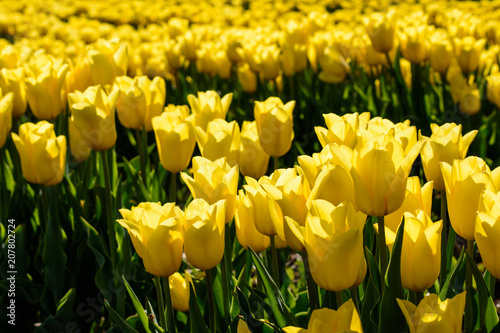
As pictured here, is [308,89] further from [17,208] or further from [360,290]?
[360,290]

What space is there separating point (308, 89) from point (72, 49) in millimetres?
1828

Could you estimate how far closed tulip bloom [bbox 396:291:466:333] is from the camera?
3.48 ft

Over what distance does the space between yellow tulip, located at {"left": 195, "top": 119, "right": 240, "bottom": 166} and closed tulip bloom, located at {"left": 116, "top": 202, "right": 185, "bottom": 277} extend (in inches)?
18.5

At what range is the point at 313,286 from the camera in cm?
141

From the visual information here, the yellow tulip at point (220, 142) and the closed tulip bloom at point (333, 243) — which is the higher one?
the closed tulip bloom at point (333, 243)

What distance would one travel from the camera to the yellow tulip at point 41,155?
203 centimetres

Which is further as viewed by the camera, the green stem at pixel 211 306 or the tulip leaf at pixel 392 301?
the green stem at pixel 211 306

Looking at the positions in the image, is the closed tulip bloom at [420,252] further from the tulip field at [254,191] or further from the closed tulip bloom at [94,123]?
the closed tulip bloom at [94,123]

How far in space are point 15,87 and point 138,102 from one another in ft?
1.96

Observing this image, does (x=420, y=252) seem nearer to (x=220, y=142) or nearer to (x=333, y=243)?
(x=333, y=243)

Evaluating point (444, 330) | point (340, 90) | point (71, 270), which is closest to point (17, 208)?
point (71, 270)

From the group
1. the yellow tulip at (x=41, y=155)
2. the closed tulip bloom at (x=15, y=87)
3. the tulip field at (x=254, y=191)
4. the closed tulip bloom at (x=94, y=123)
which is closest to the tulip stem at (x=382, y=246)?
the tulip field at (x=254, y=191)

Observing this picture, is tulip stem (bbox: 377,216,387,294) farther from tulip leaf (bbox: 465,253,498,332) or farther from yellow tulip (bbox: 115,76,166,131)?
yellow tulip (bbox: 115,76,166,131)

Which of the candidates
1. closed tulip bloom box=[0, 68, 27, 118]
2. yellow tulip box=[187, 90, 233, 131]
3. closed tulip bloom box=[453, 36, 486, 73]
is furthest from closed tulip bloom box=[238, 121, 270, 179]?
closed tulip bloom box=[453, 36, 486, 73]
